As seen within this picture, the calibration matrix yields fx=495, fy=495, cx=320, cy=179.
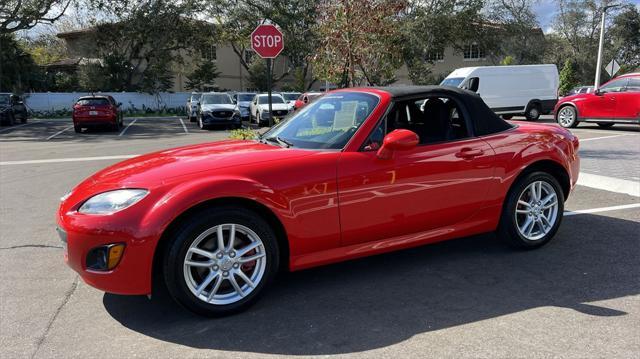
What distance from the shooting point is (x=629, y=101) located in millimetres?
15094

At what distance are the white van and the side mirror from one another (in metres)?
17.7

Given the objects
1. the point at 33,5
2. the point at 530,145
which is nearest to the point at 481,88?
the point at 530,145

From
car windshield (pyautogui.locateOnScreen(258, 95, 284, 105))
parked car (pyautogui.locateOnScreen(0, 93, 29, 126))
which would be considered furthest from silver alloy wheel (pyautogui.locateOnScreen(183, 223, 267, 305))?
parked car (pyautogui.locateOnScreen(0, 93, 29, 126))

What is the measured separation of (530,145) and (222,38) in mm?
38697

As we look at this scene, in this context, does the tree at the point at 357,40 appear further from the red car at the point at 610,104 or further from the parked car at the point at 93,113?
the parked car at the point at 93,113

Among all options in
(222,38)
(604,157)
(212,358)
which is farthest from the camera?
(222,38)

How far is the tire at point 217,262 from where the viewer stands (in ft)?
10.6

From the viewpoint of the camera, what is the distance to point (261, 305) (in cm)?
362

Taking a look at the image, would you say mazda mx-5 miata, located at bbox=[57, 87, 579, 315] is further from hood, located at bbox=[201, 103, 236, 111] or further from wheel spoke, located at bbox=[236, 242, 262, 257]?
hood, located at bbox=[201, 103, 236, 111]

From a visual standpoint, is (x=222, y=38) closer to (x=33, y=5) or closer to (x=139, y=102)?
(x=139, y=102)

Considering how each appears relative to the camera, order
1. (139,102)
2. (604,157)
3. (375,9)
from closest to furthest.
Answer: (604,157) < (375,9) < (139,102)

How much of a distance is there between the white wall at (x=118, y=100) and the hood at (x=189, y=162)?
3225cm

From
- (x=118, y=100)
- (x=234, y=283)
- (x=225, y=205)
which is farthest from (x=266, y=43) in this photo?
(x=118, y=100)

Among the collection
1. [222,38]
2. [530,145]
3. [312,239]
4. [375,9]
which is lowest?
[312,239]
